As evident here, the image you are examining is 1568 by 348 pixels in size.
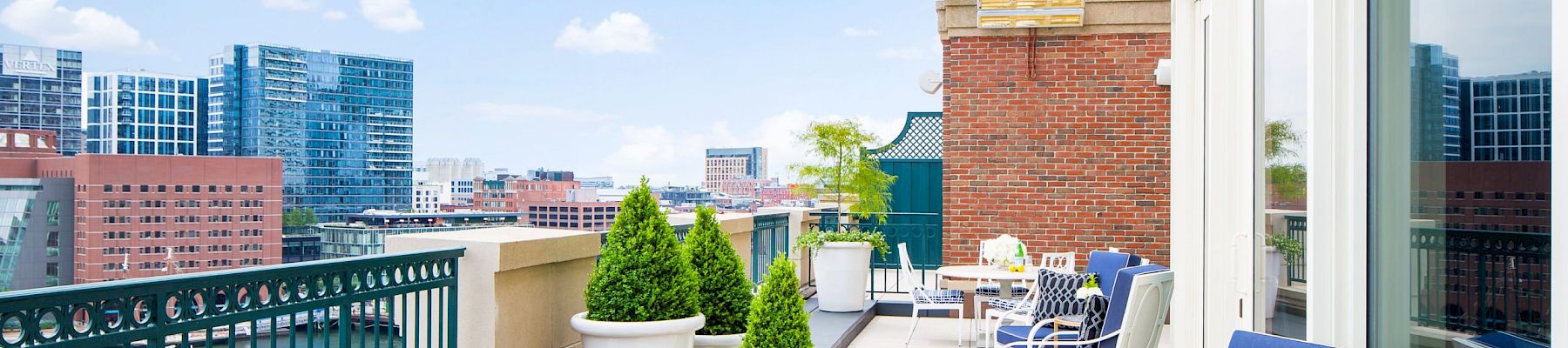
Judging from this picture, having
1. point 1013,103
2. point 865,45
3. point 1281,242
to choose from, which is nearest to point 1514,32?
point 1281,242

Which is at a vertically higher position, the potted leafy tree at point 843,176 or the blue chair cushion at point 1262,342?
the potted leafy tree at point 843,176

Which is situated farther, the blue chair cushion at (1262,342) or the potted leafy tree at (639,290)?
the potted leafy tree at (639,290)

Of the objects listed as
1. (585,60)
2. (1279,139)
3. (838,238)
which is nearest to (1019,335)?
(1279,139)

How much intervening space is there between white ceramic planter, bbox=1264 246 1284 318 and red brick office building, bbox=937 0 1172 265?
5.03 m

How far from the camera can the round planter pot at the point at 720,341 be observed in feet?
13.8

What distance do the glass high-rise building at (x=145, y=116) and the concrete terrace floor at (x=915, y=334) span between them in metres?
17.8

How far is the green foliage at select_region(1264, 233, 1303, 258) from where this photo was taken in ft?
9.23

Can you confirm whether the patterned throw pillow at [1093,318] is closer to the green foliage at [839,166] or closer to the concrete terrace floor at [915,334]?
the concrete terrace floor at [915,334]

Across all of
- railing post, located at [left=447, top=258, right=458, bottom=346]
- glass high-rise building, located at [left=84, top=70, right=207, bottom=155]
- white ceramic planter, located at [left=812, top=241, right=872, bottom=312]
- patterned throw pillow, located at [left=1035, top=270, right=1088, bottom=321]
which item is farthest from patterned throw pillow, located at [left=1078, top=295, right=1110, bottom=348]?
glass high-rise building, located at [left=84, top=70, right=207, bottom=155]

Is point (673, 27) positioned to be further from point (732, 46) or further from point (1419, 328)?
point (1419, 328)

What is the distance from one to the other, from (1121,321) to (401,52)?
56898 millimetres

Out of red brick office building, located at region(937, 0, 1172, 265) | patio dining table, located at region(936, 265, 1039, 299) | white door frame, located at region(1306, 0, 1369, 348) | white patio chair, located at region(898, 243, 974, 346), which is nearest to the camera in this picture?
white door frame, located at region(1306, 0, 1369, 348)

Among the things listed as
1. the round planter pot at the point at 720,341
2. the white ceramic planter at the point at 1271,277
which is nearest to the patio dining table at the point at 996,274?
the round planter pot at the point at 720,341

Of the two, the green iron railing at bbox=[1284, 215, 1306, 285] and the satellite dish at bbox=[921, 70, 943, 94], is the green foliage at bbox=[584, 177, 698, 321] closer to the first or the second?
the green iron railing at bbox=[1284, 215, 1306, 285]
